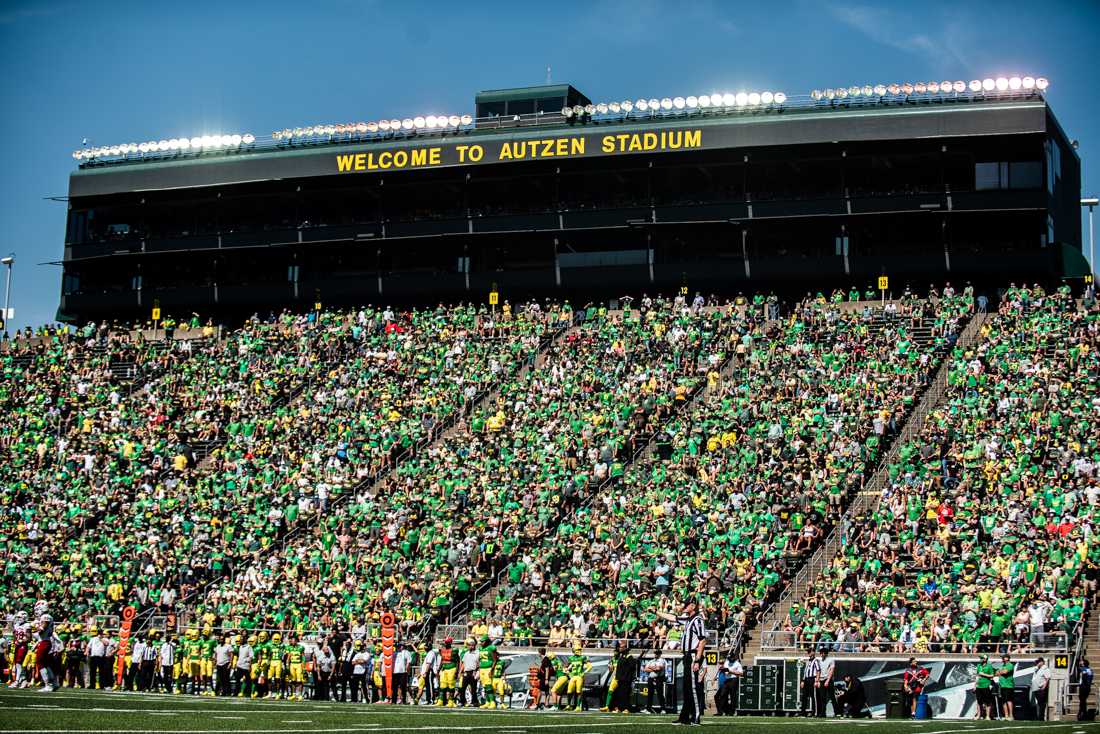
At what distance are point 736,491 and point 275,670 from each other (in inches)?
509

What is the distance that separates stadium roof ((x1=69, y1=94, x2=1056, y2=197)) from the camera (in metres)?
51.5

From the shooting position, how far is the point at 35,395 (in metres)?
56.2

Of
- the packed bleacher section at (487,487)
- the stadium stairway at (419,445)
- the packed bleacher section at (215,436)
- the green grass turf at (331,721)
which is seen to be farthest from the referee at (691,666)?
the packed bleacher section at (215,436)

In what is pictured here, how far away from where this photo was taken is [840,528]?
37375 mm

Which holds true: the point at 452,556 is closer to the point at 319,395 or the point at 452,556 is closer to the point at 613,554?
the point at 613,554

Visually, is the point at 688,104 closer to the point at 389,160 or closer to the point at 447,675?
the point at 389,160

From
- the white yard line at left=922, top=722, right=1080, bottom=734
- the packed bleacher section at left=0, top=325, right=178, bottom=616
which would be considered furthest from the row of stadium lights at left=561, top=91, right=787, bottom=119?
the white yard line at left=922, top=722, right=1080, bottom=734

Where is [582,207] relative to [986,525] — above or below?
above

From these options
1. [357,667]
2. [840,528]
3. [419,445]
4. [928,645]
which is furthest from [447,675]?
[419,445]

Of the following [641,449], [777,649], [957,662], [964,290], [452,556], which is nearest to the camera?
[957,662]

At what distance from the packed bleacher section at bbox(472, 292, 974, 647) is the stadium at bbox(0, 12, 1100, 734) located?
13 cm

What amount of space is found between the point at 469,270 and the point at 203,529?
58.9 feet

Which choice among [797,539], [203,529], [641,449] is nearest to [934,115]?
[641,449]

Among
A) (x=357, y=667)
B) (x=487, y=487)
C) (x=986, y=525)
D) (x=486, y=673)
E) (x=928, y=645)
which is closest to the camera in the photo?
(x=928, y=645)
